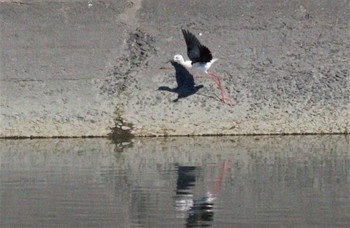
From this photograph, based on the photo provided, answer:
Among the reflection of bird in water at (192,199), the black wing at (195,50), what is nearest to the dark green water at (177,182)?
the reflection of bird in water at (192,199)

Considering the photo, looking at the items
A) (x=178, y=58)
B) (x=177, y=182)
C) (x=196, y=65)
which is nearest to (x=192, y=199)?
(x=177, y=182)

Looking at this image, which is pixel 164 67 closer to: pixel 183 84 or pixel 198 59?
pixel 183 84

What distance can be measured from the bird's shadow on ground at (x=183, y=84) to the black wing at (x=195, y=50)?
0.96 ft

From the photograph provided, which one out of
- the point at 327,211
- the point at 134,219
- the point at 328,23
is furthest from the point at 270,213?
the point at 328,23

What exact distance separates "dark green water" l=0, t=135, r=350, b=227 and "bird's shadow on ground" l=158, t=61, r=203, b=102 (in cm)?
95

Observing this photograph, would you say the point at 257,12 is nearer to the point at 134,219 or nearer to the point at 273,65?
the point at 273,65

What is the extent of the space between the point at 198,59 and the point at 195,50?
0.75 ft

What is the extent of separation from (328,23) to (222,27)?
1.85 metres

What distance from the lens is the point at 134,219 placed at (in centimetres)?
1012

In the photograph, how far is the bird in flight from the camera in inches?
714

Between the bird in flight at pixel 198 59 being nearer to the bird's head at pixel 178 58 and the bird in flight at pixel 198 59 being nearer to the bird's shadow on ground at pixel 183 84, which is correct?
the bird's head at pixel 178 58

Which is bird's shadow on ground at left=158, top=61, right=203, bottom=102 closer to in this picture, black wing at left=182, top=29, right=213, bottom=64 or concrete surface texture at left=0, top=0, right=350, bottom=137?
concrete surface texture at left=0, top=0, right=350, bottom=137

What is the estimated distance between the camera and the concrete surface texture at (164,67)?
59.3 ft

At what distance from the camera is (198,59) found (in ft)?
59.7
